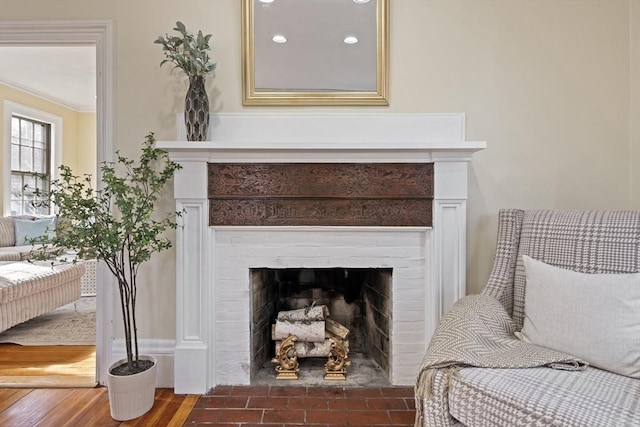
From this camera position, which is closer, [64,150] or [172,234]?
[172,234]

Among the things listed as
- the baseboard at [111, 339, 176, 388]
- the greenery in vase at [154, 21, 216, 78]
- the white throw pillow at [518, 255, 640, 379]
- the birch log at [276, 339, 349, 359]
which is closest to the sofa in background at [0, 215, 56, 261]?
the baseboard at [111, 339, 176, 388]

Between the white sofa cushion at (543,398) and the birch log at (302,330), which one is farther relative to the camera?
the birch log at (302,330)

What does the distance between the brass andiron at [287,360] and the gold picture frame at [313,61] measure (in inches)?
53.0

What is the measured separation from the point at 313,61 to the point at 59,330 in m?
2.86

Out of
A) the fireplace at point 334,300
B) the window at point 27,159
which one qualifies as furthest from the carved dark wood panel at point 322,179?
the window at point 27,159

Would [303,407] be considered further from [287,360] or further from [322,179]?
[322,179]

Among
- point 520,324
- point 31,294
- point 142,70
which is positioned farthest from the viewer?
point 31,294

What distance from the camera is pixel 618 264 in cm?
152

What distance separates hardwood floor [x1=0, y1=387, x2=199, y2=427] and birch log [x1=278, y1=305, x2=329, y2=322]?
62 centimetres

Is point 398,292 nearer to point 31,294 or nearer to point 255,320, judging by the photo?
point 255,320

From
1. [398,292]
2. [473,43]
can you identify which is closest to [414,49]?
[473,43]

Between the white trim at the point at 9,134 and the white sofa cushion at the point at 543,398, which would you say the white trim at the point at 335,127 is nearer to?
the white sofa cushion at the point at 543,398

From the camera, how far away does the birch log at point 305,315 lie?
7.09 feet

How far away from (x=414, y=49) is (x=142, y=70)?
1531mm
